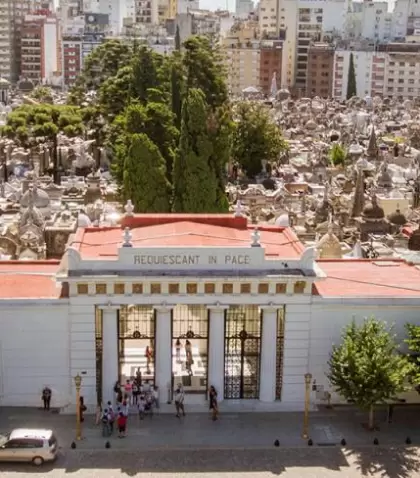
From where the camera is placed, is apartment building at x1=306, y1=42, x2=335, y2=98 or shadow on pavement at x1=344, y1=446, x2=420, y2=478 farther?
apartment building at x1=306, y1=42, x2=335, y2=98

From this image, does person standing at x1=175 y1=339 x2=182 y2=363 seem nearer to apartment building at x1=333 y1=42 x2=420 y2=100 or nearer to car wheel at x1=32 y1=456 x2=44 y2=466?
car wheel at x1=32 y1=456 x2=44 y2=466

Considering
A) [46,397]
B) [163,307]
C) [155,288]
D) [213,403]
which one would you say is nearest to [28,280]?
[46,397]

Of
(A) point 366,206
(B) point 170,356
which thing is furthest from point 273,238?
(A) point 366,206

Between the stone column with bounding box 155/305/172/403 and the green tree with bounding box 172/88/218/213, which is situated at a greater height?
the green tree with bounding box 172/88/218/213

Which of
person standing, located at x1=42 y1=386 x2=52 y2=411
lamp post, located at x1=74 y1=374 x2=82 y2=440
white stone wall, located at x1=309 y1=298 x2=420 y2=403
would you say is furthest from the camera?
white stone wall, located at x1=309 y1=298 x2=420 y2=403

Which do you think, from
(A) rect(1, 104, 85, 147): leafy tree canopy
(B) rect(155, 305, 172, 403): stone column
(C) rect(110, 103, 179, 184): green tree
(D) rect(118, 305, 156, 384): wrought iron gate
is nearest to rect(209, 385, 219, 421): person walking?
(B) rect(155, 305, 172, 403): stone column

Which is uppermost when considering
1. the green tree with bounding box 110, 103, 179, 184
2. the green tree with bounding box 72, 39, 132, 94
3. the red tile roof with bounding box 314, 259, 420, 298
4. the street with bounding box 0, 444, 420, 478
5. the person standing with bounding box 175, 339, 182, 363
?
the green tree with bounding box 72, 39, 132, 94

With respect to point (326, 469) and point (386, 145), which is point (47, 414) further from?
point (386, 145)
